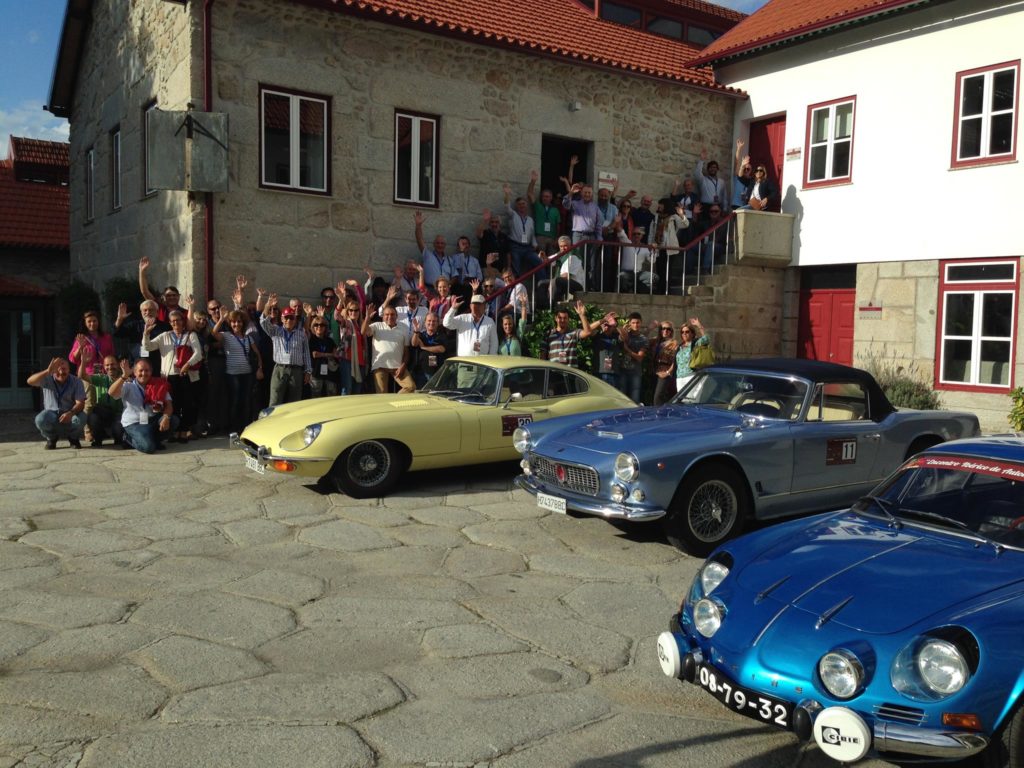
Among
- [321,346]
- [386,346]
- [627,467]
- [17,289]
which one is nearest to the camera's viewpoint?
[627,467]

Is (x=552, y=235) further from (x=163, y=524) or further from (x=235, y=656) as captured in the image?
(x=235, y=656)

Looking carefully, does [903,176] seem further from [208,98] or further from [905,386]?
[208,98]

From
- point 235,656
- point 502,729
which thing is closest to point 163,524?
point 235,656

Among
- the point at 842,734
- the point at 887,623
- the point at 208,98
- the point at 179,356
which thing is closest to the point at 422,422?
the point at 179,356

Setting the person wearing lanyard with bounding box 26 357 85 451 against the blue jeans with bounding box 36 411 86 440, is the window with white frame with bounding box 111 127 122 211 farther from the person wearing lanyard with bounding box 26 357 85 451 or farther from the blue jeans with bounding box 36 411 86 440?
the blue jeans with bounding box 36 411 86 440

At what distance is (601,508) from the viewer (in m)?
6.44

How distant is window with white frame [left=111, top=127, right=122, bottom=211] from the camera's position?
1598cm

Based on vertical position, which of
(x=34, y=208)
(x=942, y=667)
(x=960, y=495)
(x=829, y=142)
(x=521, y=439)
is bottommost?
(x=942, y=667)

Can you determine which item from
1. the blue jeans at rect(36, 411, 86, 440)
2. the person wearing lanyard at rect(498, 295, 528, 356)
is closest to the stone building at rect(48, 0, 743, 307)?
the blue jeans at rect(36, 411, 86, 440)

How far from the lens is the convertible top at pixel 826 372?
7289mm

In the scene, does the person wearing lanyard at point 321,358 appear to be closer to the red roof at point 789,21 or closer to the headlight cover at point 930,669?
the headlight cover at point 930,669

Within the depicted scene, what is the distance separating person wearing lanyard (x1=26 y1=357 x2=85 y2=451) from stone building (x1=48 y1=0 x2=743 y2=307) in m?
2.53

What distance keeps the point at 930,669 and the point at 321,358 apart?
863 cm

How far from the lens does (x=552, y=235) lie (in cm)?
1438
